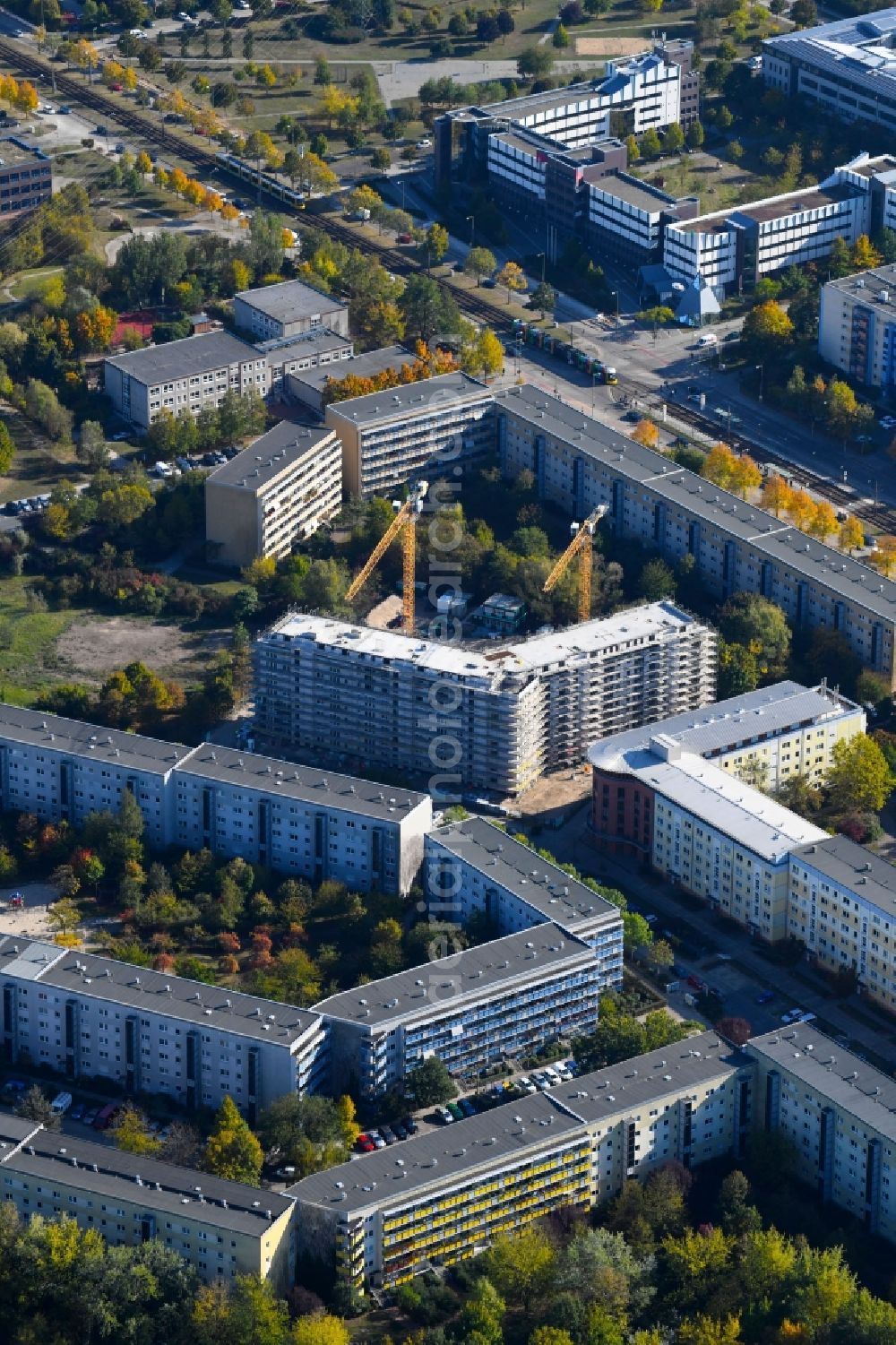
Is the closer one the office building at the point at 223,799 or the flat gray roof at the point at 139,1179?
the flat gray roof at the point at 139,1179

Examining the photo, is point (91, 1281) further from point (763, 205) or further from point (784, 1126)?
→ point (763, 205)

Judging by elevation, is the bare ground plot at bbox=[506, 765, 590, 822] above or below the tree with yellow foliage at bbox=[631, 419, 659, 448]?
below

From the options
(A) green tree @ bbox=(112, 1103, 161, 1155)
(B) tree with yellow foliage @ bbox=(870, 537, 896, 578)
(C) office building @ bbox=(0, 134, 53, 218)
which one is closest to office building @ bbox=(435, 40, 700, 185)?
(C) office building @ bbox=(0, 134, 53, 218)

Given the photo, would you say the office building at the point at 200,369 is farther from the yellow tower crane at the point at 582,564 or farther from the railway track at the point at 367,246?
the yellow tower crane at the point at 582,564

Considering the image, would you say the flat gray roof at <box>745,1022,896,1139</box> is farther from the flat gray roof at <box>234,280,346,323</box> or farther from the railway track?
the flat gray roof at <box>234,280,346,323</box>

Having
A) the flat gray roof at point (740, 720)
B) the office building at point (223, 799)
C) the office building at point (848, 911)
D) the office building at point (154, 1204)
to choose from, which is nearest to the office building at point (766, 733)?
the flat gray roof at point (740, 720)

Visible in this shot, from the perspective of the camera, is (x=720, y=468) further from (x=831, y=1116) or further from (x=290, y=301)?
(x=831, y=1116)
